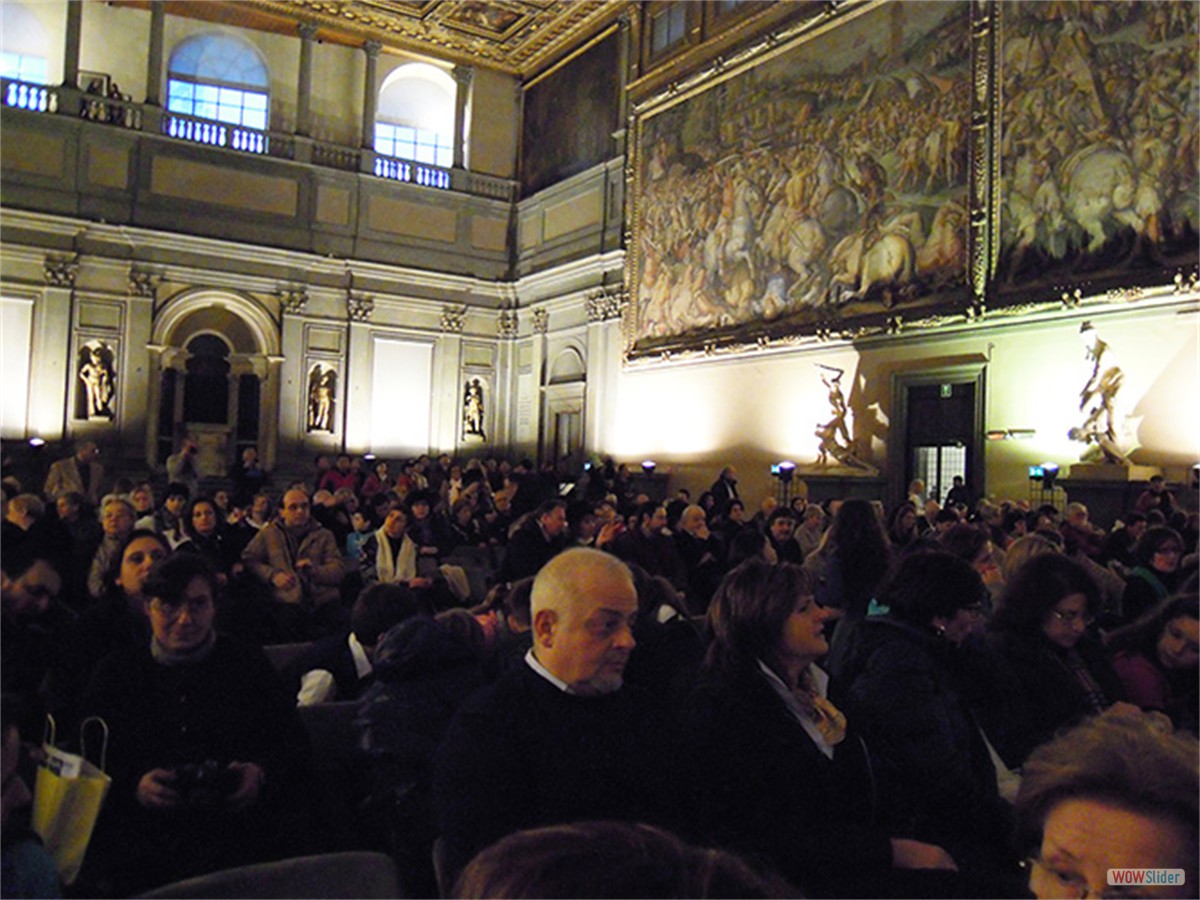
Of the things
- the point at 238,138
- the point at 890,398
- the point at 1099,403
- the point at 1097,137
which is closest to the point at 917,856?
the point at 1099,403

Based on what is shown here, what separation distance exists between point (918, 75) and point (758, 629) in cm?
1259

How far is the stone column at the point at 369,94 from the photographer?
20625 mm

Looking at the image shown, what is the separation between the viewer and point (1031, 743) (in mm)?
3057

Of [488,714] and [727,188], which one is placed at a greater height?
[727,188]

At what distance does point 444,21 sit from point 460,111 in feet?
6.46

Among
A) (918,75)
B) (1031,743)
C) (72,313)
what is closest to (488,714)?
(1031,743)

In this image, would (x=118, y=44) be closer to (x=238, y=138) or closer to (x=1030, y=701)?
(x=238, y=138)

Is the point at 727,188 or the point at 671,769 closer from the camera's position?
the point at 671,769

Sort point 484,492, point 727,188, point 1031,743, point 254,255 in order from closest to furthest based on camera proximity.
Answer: point 1031,743, point 484,492, point 727,188, point 254,255

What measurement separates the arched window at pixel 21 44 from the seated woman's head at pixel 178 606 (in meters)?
19.2

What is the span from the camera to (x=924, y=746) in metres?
2.75

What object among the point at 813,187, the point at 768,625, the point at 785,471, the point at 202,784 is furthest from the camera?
the point at 813,187

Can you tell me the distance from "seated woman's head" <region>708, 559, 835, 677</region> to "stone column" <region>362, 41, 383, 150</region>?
65.8 feet

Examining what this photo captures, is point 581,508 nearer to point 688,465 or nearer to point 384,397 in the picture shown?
point 688,465
